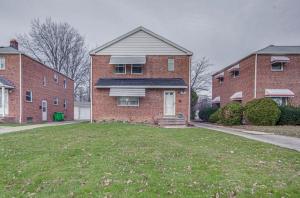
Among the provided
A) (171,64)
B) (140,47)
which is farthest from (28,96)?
(171,64)

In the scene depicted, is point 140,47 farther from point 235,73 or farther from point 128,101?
point 235,73

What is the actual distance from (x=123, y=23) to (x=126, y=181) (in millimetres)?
28762

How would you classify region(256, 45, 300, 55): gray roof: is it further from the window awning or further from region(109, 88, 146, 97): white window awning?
region(109, 88, 146, 97): white window awning

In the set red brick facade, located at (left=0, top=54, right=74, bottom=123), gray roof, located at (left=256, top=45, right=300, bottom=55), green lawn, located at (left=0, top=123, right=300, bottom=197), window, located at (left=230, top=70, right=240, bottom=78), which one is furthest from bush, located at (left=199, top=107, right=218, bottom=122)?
red brick facade, located at (left=0, top=54, right=74, bottom=123)

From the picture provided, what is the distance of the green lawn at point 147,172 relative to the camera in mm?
4406

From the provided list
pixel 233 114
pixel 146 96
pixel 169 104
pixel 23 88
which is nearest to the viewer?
pixel 233 114

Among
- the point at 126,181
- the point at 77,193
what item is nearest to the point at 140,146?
the point at 126,181

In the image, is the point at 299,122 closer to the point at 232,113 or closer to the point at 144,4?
the point at 232,113

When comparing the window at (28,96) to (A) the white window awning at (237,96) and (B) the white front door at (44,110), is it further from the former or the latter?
(A) the white window awning at (237,96)

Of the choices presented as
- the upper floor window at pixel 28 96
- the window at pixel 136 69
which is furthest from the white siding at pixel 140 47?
the upper floor window at pixel 28 96

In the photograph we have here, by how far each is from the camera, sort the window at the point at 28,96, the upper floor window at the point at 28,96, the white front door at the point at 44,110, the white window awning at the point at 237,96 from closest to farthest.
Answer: the upper floor window at the point at 28,96 → the window at the point at 28,96 → the white window awning at the point at 237,96 → the white front door at the point at 44,110

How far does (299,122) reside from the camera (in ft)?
58.0

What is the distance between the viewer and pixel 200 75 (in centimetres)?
4188

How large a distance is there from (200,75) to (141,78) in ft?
78.6
